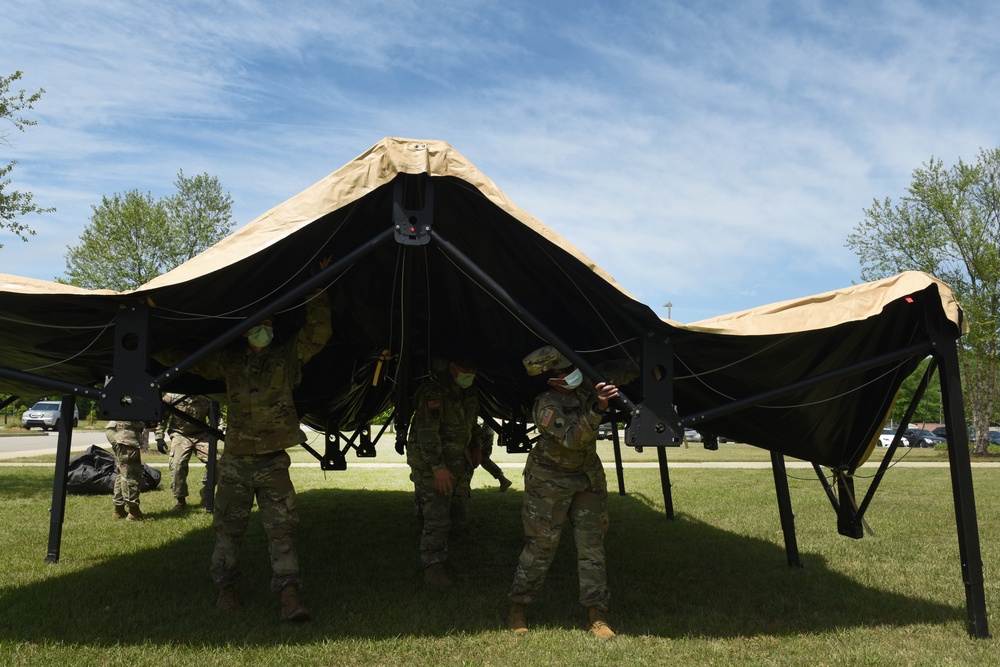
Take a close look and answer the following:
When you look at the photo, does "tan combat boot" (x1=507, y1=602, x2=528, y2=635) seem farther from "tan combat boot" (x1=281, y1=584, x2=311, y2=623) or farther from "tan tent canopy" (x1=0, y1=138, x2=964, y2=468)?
"tan tent canopy" (x1=0, y1=138, x2=964, y2=468)

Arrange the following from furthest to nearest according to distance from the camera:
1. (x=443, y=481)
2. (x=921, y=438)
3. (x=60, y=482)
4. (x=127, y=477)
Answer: (x=921, y=438) < (x=127, y=477) < (x=60, y=482) < (x=443, y=481)

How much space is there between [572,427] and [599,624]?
138 cm

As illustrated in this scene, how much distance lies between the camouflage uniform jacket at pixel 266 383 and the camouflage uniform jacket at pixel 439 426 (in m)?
1.94

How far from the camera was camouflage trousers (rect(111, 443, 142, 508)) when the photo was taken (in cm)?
1038

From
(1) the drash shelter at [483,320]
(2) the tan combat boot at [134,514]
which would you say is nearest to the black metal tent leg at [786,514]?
(1) the drash shelter at [483,320]

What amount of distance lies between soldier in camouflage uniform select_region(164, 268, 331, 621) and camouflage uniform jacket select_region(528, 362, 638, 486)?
1.89 meters

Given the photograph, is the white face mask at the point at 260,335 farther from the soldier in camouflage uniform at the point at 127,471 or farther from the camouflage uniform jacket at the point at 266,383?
the soldier in camouflage uniform at the point at 127,471

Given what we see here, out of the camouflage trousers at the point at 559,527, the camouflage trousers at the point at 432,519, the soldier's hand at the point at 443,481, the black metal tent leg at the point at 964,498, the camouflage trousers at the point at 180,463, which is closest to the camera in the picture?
the black metal tent leg at the point at 964,498

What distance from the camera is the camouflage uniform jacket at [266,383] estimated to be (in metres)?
5.92

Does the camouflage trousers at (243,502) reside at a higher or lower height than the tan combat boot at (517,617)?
higher

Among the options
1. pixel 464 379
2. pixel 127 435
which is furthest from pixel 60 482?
pixel 464 379

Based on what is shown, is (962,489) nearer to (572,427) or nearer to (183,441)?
(572,427)

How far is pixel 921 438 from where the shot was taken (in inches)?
1944

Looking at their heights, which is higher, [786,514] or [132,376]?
[132,376]
